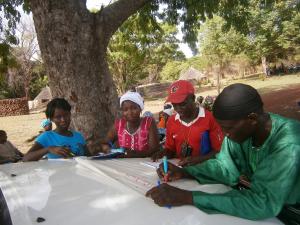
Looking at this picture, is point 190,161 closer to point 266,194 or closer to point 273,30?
point 266,194

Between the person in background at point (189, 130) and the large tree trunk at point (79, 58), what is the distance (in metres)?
2.69

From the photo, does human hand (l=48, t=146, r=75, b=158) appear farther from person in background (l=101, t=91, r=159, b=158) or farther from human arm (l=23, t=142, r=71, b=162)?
person in background (l=101, t=91, r=159, b=158)

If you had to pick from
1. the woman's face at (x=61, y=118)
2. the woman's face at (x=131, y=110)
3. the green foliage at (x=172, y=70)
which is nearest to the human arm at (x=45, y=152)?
the woman's face at (x=61, y=118)

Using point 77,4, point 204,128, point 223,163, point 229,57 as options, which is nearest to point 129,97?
point 204,128

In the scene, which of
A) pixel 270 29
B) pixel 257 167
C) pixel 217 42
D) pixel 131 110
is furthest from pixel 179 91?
pixel 217 42

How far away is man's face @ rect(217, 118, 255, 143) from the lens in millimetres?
1754

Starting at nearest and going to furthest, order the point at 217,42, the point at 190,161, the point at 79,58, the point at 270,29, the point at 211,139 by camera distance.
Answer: the point at 190,161 < the point at 211,139 < the point at 79,58 < the point at 270,29 < the point at 217,42

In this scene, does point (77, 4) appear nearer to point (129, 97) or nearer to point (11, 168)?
point (129, 97)

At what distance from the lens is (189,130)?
2949 millimetres

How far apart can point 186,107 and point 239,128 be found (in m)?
1.21

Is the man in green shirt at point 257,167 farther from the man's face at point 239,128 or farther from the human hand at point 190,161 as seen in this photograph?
the human hand at point 190,161

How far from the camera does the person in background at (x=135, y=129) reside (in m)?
3.36

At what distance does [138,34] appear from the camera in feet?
35.6

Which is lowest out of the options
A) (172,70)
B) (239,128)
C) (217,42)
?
(239,128)
